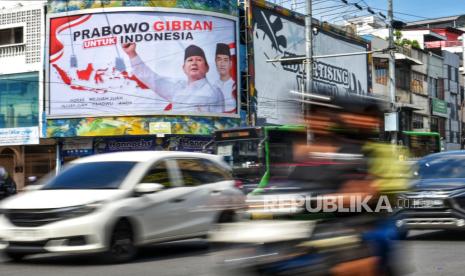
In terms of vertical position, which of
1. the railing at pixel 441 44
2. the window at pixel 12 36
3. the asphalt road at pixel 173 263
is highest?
the railing at pixel 441 44

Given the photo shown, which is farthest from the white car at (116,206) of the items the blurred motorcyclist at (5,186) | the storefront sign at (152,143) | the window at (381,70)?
the window at (381,70)

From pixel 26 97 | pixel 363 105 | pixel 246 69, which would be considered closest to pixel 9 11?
pixel 26 97

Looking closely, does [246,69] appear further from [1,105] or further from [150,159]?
[150,159]

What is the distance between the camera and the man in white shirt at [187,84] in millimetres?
35344

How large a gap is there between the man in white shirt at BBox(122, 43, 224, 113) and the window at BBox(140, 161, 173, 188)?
2546 centimetres

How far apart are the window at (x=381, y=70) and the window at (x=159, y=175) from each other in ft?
148

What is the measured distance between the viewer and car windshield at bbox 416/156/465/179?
11.8 meters

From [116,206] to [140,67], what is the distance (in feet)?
89.7

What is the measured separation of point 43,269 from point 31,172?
30949mm

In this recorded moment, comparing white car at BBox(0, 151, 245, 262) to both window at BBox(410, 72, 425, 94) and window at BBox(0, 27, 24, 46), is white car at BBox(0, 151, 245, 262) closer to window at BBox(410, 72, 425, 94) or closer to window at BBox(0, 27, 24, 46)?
window at BBox(0, 27, 24, 46)

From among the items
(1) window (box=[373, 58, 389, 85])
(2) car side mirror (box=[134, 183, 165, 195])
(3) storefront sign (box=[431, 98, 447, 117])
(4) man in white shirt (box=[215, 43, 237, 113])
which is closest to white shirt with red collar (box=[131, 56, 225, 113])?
(4) man in white shirt (box=[215, 43, 237, 113])

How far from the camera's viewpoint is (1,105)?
38.4 m

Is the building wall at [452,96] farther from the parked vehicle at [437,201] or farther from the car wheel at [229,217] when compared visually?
the car wheel at [229,217]

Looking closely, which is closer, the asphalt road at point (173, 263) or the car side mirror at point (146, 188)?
the asphalt road at point (173, 263)
